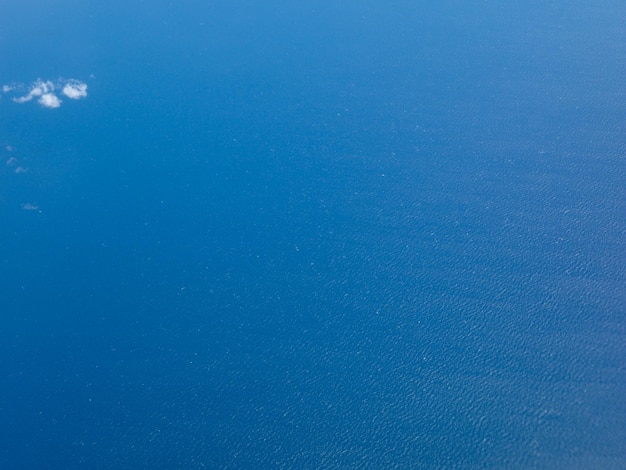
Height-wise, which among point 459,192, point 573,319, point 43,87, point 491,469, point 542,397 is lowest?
point 491,469

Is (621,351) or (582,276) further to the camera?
(582,276)

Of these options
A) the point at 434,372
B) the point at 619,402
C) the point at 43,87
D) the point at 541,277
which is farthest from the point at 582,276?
the point at 43,87

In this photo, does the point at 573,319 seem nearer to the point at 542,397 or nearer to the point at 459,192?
the point at 542,397

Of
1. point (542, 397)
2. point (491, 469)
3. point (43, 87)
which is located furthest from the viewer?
point (43, 87)

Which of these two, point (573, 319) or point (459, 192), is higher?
point (459, 192)

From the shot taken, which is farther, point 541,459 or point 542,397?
point 542,397

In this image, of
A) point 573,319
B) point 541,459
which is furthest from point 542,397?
point 573,319

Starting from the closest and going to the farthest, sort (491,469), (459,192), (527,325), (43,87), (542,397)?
(491,469), (542,397), (527,325), (459,192), (43,87)

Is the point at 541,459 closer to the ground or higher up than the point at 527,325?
closer to the ground

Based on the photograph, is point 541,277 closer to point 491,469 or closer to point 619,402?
point 619,402
